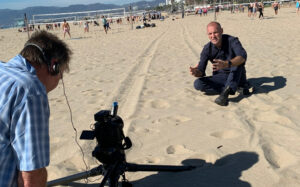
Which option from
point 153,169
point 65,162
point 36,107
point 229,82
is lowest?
point 65,162

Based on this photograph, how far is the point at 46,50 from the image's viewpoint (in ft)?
4.54

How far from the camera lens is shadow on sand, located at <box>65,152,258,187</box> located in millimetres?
2244

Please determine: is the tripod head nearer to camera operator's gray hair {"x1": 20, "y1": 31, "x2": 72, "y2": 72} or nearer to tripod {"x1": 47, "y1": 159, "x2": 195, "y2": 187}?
tripod {"x1": 47, "y1": 159, "x2": 195, "y2": 187}

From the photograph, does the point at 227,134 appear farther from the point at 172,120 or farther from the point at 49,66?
the point at 49,66

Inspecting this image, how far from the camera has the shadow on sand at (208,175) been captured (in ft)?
7.36

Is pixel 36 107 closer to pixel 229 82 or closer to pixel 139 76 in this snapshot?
pixel 229 82

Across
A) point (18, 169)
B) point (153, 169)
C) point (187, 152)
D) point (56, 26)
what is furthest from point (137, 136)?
point (56, 26)

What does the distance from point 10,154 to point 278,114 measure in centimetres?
301

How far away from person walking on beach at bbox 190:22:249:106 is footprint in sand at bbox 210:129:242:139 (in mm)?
847

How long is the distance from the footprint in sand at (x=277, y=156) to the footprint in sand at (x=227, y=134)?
0.36 m

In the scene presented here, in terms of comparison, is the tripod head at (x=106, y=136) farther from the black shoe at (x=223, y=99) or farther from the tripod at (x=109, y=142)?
the black shoe at (x=223, y=99)

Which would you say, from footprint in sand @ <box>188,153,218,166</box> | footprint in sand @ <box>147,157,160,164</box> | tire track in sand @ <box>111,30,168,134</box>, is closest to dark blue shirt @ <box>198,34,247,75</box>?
tire track in sand @ <box>111,30,168,134</box>

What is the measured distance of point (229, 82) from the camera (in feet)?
13.3

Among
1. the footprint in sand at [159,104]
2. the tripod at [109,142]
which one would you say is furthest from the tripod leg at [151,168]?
the footprint in sand at [159,104]
